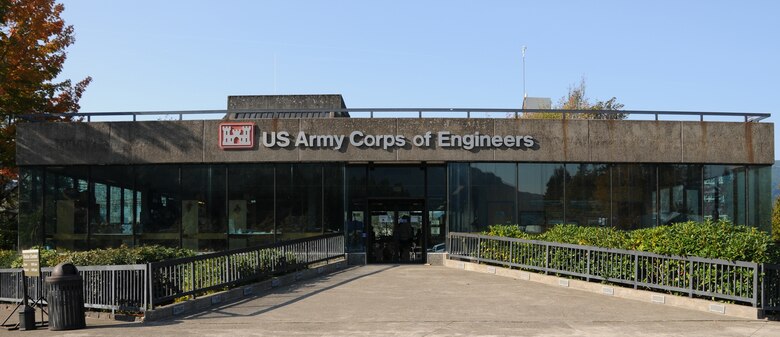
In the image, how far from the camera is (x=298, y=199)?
23.6 metres

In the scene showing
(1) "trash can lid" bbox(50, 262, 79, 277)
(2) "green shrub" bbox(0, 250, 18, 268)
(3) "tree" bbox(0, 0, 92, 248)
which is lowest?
(2) "green shrub" bbox(0, 250, 18, 268)

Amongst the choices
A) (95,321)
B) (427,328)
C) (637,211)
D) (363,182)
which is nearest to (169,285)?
(95,321)

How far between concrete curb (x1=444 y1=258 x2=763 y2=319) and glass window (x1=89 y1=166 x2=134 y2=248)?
39.2 ft

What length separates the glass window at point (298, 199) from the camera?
23.5 metres

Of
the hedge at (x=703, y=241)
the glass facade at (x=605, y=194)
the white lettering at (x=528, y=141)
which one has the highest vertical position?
the white lettering at (x=528, y=141)

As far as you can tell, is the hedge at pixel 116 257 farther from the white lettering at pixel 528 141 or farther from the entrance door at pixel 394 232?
the white lettering at pixel 528 141

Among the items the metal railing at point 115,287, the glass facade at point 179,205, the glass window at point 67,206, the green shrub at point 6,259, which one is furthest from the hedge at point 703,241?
the glass window at point 67,206

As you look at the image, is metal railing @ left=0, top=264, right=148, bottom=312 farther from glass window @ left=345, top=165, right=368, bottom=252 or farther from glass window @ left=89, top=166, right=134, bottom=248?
glass window @ left=345, top=165, right=368, bottom=252

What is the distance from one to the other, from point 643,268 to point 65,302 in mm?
11072

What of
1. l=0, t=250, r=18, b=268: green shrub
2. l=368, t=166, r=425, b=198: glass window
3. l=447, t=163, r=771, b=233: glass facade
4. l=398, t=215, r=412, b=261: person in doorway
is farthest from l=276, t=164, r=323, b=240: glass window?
l=0, t=250, r=18, b=268: green shrub

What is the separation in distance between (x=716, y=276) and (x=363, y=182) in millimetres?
13017

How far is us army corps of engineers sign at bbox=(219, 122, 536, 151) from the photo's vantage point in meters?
23.1

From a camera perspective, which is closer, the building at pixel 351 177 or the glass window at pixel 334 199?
the building at pixel 351 177

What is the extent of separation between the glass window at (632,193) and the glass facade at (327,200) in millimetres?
33
